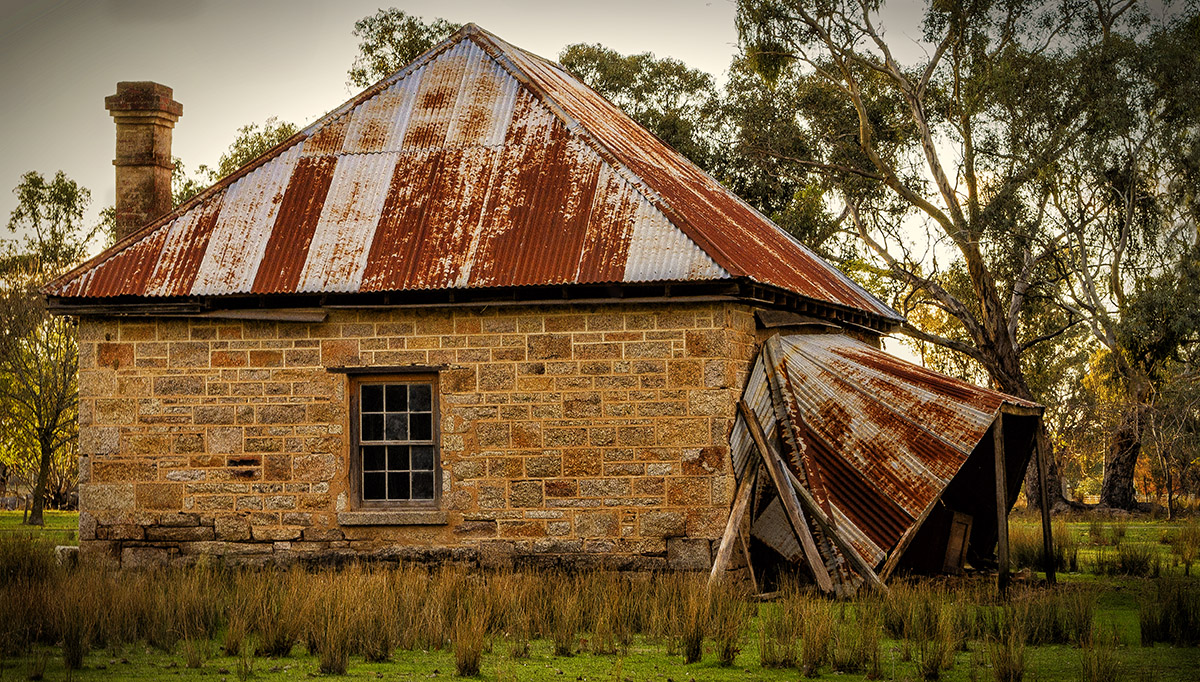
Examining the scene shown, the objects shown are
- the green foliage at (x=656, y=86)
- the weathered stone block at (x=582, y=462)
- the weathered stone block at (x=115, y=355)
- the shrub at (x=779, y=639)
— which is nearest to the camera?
the shrub at (x=779, y=639)

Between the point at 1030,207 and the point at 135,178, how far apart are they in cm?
1587

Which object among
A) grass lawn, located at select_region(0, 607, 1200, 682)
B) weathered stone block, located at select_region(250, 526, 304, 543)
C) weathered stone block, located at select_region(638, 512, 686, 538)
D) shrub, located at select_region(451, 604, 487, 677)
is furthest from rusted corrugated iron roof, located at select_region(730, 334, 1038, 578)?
weathered stone block, located at select_region(250, 526, 304, 543)

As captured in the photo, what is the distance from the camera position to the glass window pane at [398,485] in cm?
1362

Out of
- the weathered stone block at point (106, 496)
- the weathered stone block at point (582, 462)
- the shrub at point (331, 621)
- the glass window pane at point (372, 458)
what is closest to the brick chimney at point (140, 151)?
the weathered stone block at point (106, 496)

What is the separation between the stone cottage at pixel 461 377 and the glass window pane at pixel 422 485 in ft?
0.07

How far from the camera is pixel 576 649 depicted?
9.94 meters

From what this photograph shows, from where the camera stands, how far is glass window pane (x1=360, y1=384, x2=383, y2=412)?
1372 cm

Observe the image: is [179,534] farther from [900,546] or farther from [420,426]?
[900,546]

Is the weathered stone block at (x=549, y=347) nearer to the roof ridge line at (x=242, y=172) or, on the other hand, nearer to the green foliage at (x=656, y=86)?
the roof ridge line at (x=242, y=172)

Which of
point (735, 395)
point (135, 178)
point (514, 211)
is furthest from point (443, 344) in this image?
point (135, 178)

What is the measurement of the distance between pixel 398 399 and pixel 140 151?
5.84 metres

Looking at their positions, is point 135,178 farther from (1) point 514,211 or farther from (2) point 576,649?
(2) point 576,649

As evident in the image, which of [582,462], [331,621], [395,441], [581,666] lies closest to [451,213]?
[395,441]

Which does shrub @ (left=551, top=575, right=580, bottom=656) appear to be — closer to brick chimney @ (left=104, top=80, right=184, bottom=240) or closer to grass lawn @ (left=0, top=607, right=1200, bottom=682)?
grass lawn @ (left=0, top=607, right=1200, bottom=682)
